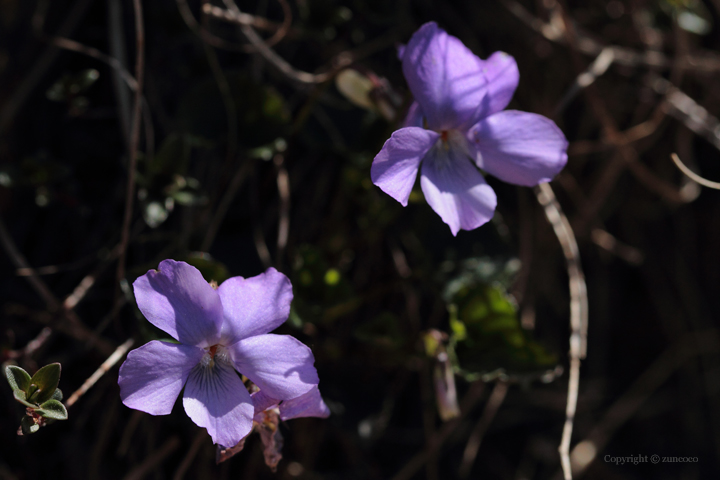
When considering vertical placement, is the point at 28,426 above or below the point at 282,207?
above

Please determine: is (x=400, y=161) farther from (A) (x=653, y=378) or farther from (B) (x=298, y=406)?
(A) (x=653, y=378)

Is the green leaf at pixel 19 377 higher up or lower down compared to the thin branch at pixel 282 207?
higher up

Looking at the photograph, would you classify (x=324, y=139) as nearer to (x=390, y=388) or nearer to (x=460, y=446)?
(x=390, y=388)

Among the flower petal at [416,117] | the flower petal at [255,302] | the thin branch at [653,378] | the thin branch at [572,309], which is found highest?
the flower petal at [416,117]

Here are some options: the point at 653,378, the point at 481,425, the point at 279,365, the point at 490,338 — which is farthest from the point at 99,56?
the point at 653,378

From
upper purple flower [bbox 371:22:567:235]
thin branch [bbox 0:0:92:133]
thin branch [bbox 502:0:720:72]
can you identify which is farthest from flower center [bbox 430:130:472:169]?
thin branch [bbox 0:0:92:133]

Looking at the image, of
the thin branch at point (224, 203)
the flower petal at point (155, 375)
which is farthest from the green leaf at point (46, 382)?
the thin branch at point (224, 203)

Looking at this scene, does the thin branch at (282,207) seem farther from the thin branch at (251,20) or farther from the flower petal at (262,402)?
the flower petal at (262,402)
